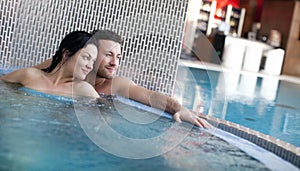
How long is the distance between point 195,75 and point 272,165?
5.85 meters

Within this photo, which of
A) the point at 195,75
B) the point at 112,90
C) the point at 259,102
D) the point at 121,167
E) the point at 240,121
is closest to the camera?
the point at 121,167

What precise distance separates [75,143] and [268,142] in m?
1.39

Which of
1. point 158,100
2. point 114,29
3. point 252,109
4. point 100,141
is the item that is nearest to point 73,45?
point 158,100

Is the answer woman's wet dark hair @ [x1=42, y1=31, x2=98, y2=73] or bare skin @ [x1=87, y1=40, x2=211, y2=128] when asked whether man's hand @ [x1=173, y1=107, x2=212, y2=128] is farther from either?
woman's wet dark hair @ [x1=42, y1=31, x2=98, y2=73]

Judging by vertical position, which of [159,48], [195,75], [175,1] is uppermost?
[175,1]

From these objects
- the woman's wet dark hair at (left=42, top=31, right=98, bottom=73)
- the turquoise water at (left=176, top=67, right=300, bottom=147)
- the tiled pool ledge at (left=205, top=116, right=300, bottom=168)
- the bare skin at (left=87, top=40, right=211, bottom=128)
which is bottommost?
the turquoise water at (left=176, top=67, right=300, bottom=147)

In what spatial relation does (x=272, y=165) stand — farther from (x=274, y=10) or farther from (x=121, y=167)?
(x=274, y=10)

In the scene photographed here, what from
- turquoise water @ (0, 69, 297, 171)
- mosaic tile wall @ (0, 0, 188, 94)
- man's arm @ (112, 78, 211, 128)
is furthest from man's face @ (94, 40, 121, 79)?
mosaic tile wall @ (0, 0, 188, 94)

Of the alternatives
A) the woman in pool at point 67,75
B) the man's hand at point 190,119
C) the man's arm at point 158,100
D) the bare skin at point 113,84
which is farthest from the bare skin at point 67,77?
the man's hand at point 190,119

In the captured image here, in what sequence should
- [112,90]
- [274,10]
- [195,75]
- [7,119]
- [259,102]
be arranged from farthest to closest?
[274,10], [195,75], [259,102], [112,90], [7,119]

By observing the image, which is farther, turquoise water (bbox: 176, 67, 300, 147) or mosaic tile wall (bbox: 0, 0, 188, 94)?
mosaic tile wall (bbox: 0, 0, 188, 94)

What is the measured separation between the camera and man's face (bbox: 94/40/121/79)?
12.0ft

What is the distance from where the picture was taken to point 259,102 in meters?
5.83

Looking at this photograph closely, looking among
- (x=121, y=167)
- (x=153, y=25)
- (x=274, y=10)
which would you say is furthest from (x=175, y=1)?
(x=274, y=10)
